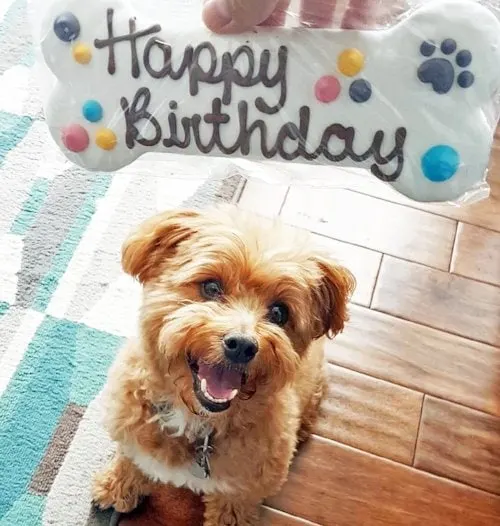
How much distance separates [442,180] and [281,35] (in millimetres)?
277

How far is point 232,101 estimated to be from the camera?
3.16 ft

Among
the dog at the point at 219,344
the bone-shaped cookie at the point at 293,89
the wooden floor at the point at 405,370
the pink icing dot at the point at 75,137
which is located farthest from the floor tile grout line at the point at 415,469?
the pink icing dot at the point at 75,137

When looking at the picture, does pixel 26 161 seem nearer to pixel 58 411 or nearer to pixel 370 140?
pixel 58 411

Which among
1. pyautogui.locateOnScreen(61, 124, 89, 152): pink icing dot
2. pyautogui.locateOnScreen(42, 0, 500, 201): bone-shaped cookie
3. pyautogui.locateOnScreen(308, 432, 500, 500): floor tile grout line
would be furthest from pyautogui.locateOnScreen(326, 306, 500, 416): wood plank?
pyautogui.locateOnScreen(61, 124, 89, 152): pink icing dot

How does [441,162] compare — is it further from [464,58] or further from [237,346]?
[237,346]

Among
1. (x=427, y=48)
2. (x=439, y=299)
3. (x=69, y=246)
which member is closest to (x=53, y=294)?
(x=69, y=246)

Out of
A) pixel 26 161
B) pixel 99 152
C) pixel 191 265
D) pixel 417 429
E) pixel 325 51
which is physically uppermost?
pixel 325 51

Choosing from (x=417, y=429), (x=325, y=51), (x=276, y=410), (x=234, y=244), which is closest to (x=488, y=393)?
(x=417, y=429)

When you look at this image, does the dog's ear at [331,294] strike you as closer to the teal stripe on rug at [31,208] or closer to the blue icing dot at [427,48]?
the blue icing dot at [427,48]

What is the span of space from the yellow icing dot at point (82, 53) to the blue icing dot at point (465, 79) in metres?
0.47

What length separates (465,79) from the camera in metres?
0.94

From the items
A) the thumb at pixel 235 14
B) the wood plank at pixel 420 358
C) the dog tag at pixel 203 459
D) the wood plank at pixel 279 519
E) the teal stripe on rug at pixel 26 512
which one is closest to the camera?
the thumb at pixel 235 14

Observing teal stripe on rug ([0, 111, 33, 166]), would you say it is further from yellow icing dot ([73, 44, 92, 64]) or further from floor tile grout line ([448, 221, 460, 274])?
floor tile grout line ([448, 221, 460, 274])

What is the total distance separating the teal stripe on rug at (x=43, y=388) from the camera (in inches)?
57.9
